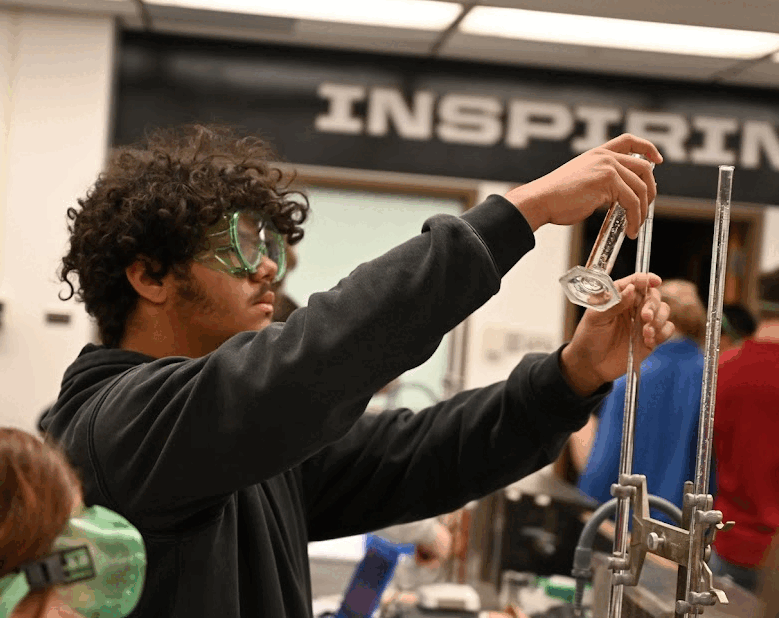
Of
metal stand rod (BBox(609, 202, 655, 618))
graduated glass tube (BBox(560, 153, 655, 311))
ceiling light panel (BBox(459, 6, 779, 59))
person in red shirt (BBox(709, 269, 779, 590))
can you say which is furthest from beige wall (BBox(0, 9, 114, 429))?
graduated glass tube (BBox(560, 153, 655, 311))

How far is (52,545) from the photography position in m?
0.90

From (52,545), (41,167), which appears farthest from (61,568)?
(41,167)

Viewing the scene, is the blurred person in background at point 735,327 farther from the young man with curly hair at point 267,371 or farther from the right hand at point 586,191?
the right hand at point 586,191

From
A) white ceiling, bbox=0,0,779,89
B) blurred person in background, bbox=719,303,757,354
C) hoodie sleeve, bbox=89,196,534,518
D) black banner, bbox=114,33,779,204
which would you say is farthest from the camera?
black banner, bbox=114,33,779,204

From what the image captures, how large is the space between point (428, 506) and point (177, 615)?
0.46m

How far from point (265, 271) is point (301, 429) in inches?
17.7

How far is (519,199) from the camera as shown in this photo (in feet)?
3.60

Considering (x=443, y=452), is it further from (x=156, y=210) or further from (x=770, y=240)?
(x=770, y=240)

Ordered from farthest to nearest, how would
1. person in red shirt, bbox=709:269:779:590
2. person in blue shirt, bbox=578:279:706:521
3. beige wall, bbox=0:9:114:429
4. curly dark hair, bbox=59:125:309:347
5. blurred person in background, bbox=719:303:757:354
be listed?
beige wall, bbox=0:9:114:429
blurred person in background, bbox=719:303:757:354
person in blue shirt, bbox=578:279:706:521
person in red shirt, bbox=709:269:779:590
curly dark hair, bbox=59:125:309:347

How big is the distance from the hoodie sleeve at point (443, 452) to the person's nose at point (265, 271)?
30 cm

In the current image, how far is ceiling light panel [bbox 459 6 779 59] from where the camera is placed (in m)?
4.79

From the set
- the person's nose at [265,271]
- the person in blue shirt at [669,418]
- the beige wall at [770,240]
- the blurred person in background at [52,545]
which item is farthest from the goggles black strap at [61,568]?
the beige wall at [770,240]

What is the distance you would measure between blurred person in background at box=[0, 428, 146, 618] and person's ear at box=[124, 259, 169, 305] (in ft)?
1.65

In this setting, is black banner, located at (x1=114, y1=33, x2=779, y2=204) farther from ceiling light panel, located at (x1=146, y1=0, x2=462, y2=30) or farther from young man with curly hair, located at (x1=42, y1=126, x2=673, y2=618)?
young man with curly hair, located at (x1=42, y1=126, x2=673, y2=618)
